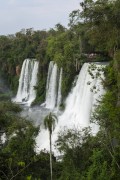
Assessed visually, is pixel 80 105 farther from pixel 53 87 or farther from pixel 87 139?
pixel 87 139

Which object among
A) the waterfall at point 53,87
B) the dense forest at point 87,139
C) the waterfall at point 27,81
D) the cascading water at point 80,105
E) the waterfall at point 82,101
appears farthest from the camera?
the waterfall at point 27,81

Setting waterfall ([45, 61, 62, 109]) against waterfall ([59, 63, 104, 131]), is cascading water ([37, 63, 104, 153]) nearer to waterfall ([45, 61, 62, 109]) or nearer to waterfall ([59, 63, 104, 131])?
waterfall ([59, 63, 104, 131])

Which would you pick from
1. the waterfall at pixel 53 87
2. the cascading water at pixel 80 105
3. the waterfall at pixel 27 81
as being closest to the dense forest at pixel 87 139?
the cascading water at pixel 80 105

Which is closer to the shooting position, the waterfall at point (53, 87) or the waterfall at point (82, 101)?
the waterfall at point (82, 101)

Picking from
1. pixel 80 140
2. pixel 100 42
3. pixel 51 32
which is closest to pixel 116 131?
pixel 80 140

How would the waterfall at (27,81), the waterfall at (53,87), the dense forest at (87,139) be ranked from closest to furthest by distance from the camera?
1. the dense forest at (87,139)
2. the waterfall at (53,87)
3. the waterfall at (27,81)

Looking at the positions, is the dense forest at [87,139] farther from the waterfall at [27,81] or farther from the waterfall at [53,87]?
the waterfall at [27,81]

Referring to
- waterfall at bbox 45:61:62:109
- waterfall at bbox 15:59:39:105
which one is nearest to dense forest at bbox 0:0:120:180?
waterfall at bbox 45:61:62:109
